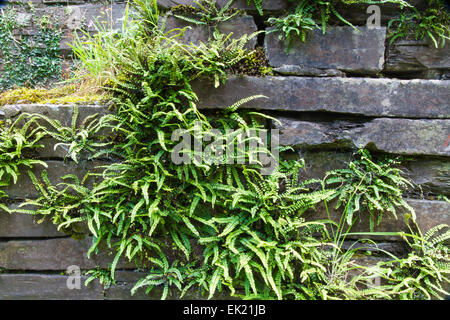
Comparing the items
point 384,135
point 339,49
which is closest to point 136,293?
point 384,135

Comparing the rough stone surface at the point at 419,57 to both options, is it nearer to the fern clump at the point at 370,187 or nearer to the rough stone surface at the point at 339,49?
the rough stone surface at the point at 339,49

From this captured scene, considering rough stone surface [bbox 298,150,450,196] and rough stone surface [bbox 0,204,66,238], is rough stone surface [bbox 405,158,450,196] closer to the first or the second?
rough stone surface [bbox 298,150,450,196]

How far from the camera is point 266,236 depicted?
256 cm

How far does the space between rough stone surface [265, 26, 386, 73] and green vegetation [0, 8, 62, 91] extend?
9.40 feet

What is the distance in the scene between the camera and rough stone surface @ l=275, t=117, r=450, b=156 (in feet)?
8.86

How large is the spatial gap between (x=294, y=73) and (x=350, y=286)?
2.08 meters

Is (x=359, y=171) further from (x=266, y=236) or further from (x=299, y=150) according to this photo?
(x=266, y=236)

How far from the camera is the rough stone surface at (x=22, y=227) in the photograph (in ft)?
9.07

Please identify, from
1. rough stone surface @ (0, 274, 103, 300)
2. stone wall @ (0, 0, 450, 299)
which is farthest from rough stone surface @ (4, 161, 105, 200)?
rough stone surface @ (0, 274, 103, 300)

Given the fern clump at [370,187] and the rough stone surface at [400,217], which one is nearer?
the fern clump at [370,187]

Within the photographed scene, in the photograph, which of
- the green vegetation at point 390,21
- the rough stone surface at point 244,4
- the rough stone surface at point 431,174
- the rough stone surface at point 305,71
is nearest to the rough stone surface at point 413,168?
the rough stone surface at point 431,174

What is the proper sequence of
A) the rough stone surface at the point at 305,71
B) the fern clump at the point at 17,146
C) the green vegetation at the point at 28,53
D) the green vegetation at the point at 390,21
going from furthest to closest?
the green vegetation at the point at 28,53 < the rough stone surface at the point at 305,71 < the green vegetation at the point at 390,21 < the fern clump at the point at 17,146
